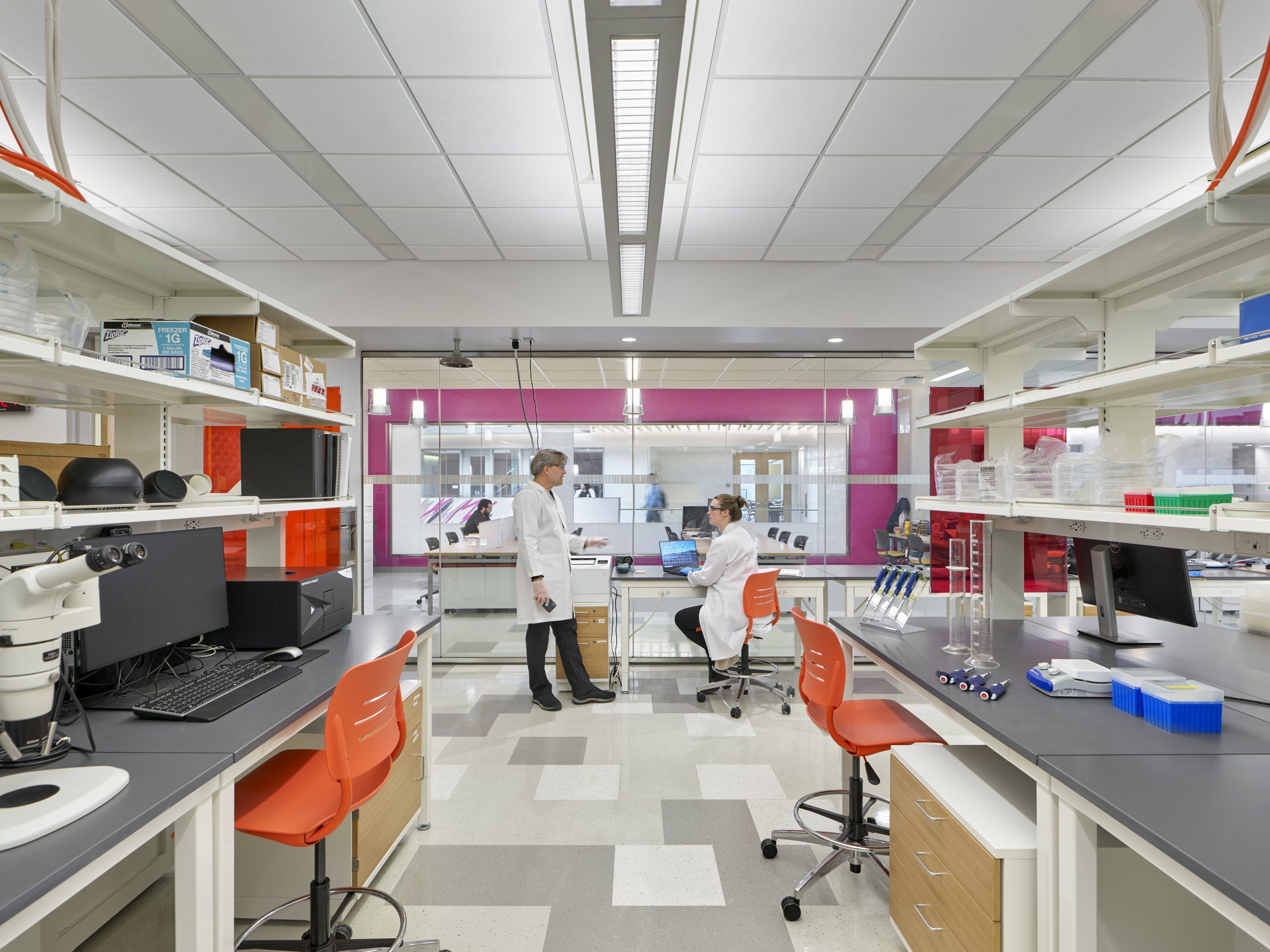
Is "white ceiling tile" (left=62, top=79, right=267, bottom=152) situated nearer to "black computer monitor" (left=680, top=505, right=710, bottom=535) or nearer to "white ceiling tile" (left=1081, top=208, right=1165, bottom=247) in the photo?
"black computer monitor" (left=680, top=505, right=710, bottom=535)

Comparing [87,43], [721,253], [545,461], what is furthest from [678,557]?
[87,43]

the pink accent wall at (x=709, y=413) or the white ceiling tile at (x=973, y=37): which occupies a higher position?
the white ceiling tile at (x=973, y=37)

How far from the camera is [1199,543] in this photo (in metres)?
1.58

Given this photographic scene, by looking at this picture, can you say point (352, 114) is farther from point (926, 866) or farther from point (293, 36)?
point (926, 866)

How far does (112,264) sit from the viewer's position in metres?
2.00

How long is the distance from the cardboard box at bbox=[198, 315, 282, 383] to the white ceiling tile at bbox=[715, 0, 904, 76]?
1.86 m

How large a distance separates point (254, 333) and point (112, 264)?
1.38ft

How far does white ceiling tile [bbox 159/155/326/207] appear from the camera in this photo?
9.29 ft

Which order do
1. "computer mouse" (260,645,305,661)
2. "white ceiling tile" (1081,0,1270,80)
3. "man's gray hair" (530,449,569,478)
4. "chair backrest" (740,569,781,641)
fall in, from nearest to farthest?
1. "white ceiling tile" (1081,0,1270,80)
2. "computer mouse" (260,645,305,661)
3. "chair backrest" (740,569,781,641)
4. "man's gray hair" (530,449,569,478)

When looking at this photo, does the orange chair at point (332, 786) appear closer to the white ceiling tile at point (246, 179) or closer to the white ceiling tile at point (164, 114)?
the white ceiling tile at point (164, 114)

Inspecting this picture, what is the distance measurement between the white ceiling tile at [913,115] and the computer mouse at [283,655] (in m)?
2.84

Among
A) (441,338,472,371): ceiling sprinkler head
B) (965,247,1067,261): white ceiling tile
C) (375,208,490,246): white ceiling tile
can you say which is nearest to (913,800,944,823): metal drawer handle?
(375,208,490,246): white ceiling tile

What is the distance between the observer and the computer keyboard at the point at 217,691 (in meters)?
1.58

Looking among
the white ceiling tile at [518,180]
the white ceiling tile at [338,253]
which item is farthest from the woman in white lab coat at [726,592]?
the white ceiling tile at [338,253]
